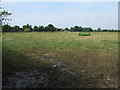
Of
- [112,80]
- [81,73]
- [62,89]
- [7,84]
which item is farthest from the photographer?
[81,73]

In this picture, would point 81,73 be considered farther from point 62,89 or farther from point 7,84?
point 7,84

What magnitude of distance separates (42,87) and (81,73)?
5.38ft

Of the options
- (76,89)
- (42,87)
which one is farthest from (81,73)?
(42,87)

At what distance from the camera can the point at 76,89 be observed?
3.83 metres

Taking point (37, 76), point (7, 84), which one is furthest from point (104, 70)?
point (7, 84)

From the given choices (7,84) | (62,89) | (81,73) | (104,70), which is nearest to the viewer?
(62,89)

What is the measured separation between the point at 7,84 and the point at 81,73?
2.35 m

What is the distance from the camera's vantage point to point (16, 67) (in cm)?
560

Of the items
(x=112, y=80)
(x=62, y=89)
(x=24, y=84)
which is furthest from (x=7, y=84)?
Result: (x=112, y=80)

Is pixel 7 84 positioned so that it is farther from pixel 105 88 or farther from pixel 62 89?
pixel 105 88

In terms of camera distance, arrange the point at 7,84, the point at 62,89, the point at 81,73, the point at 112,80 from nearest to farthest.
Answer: the point at 62,89 < the point at 7,84 < the point at 112,80 < the point at 81,73

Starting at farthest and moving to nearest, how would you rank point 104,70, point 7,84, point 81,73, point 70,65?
point 70,65
point 104,70
point 81,73
point 7,84

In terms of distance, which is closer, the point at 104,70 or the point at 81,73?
the point at 81,73

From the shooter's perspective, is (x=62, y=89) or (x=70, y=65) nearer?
(x=62, y=89)
